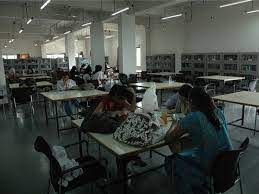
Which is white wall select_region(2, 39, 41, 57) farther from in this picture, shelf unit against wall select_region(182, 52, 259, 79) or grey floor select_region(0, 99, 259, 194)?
grey floor select_region(0, 99, 259, 194)

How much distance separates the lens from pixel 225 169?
1876 mm

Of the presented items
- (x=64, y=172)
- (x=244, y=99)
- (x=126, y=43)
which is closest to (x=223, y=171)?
(x=64, y=172)

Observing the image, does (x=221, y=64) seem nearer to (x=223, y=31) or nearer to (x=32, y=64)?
(x=223, y=31)

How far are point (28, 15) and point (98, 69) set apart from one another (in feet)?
13.7

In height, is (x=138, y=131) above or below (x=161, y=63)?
below

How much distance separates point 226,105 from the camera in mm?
7004

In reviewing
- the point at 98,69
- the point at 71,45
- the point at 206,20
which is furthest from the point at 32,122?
the point at 71,45

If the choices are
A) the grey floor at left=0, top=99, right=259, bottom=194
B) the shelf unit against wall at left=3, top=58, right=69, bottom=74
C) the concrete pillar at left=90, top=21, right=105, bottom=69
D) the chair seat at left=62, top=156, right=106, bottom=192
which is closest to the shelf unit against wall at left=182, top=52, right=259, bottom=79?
the grey floor at left=0, top=99, right=259, bottom=194

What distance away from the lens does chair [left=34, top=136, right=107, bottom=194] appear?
1.98 metres

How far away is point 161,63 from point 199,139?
11.1 m

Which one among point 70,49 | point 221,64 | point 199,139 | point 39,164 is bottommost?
point 39,164

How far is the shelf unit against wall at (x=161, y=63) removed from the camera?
12195 millimetres

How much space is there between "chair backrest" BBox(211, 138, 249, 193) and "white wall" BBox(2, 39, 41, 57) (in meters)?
23.1

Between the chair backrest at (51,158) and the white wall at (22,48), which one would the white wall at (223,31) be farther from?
the white wall at (22,48)
